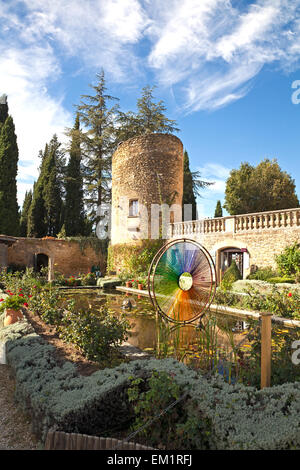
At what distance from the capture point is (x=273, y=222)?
33.5 feet

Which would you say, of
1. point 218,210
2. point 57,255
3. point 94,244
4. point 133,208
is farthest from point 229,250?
point 218,210

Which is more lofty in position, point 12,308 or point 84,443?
point 12,308

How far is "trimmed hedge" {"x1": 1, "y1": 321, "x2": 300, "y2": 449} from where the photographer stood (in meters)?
1.89

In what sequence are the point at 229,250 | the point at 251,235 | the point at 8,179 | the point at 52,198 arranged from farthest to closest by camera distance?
the point at 52,198 → the point at 8,179 → the point at 229,250 → the point at 251,235

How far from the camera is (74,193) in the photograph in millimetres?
21000

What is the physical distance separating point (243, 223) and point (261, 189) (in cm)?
1099

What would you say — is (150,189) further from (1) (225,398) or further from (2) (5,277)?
(1) (225,398)

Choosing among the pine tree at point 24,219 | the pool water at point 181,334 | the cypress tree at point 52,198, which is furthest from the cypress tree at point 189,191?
the pool water at point 181,334

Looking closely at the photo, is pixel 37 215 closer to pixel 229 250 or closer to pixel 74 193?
pixel 74 193

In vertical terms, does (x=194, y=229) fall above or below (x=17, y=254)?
above

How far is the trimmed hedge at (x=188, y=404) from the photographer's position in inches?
74.4

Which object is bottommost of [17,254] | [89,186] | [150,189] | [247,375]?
[247,375]
